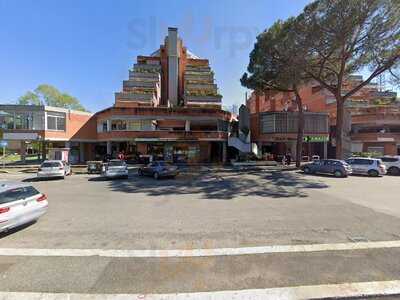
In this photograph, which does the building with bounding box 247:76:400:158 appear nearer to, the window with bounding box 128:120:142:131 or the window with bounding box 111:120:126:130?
the window with bounding box 128:120:142:131

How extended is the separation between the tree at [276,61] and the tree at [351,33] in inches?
29.9

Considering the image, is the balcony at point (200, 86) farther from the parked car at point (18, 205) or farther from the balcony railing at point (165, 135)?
the parked car at point (18, 205)

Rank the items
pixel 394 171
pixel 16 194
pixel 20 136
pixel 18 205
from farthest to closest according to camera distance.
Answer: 1. pixel 20 136
2. pixel 394 171
3. pixel 16 194
4. pixel 18 205

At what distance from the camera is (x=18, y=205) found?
20.0 ft

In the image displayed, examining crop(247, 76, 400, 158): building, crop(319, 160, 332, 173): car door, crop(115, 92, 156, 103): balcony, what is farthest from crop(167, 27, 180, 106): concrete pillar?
crop(319, 160, 332, 173): car door

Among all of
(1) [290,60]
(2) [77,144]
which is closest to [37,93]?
(2) [77,144]

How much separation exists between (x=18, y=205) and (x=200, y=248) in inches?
196

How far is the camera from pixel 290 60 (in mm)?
19672

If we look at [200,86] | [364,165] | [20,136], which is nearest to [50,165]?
[20,136]

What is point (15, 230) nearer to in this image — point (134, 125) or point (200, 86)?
point (134, 125)

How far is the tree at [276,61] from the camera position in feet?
64.3

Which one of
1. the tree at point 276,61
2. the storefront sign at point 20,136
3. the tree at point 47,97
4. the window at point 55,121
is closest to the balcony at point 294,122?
the tree at point 276,61

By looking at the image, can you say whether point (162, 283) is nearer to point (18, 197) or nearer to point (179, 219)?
point (179, 219)

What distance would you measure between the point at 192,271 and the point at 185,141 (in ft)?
79.8
